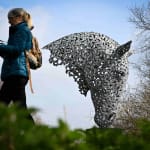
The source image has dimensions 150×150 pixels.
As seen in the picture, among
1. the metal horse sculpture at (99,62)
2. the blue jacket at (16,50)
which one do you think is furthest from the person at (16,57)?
the metal horse sculpture at (99,62)

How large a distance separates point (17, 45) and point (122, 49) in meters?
8.72

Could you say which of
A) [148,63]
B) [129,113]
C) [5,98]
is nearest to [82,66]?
[5,98]

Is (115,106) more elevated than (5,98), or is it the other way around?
(5,98)

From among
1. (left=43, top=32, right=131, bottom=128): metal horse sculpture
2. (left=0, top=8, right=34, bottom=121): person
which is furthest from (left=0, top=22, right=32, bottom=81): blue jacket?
(left=43, top=32, right=131, bottom=128): metal horse sculpture

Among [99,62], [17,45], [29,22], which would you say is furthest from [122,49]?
[17,45]

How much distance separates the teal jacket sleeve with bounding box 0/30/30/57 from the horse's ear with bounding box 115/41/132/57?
8.63 meters

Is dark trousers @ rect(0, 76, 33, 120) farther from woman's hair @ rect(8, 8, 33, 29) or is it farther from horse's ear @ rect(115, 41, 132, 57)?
horse's ear @ rect(115, 41, 132, 57)

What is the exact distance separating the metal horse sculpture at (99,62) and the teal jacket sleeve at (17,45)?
326 inches

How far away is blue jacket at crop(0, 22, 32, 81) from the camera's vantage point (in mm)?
5596

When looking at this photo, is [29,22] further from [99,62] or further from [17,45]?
[99,62]

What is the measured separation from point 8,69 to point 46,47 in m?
9.15

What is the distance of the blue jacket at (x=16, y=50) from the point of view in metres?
5.60

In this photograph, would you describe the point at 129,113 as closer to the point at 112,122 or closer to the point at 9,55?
the point at 112,122

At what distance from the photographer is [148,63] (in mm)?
27156
